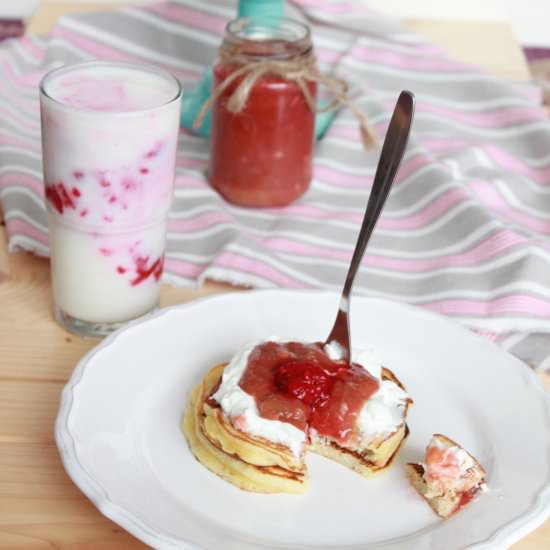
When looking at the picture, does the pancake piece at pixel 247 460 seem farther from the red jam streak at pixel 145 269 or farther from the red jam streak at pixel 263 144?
the red jam streak at pixel 263 144

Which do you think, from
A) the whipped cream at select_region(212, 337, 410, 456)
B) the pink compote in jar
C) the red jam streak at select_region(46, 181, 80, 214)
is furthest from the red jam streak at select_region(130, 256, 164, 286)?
the whipped cream at select_region(212, 337, 410, 456)

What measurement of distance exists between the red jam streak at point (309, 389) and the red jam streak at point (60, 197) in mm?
278

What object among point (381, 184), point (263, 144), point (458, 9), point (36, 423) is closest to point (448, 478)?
point (381, 184)

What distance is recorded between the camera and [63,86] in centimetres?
118

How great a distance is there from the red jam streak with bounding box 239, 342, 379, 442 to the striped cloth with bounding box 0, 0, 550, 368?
0.32 meters

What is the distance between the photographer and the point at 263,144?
152 cm

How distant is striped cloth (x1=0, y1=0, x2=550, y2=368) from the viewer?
1.40 meters

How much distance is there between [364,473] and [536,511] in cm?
17

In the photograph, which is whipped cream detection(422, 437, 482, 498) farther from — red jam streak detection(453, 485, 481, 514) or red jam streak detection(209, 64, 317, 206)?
red jam streak detection(209, 64, 317, 206)

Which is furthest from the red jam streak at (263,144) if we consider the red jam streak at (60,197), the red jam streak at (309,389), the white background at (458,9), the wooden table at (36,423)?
the white background at (458,9)

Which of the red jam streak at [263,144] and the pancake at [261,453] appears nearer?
the pancake at [261,453]

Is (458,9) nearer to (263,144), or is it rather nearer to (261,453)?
(263,144)

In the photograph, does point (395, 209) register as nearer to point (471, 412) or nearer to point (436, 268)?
point (436, 268)

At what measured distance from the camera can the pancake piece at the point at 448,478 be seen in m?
0.98
